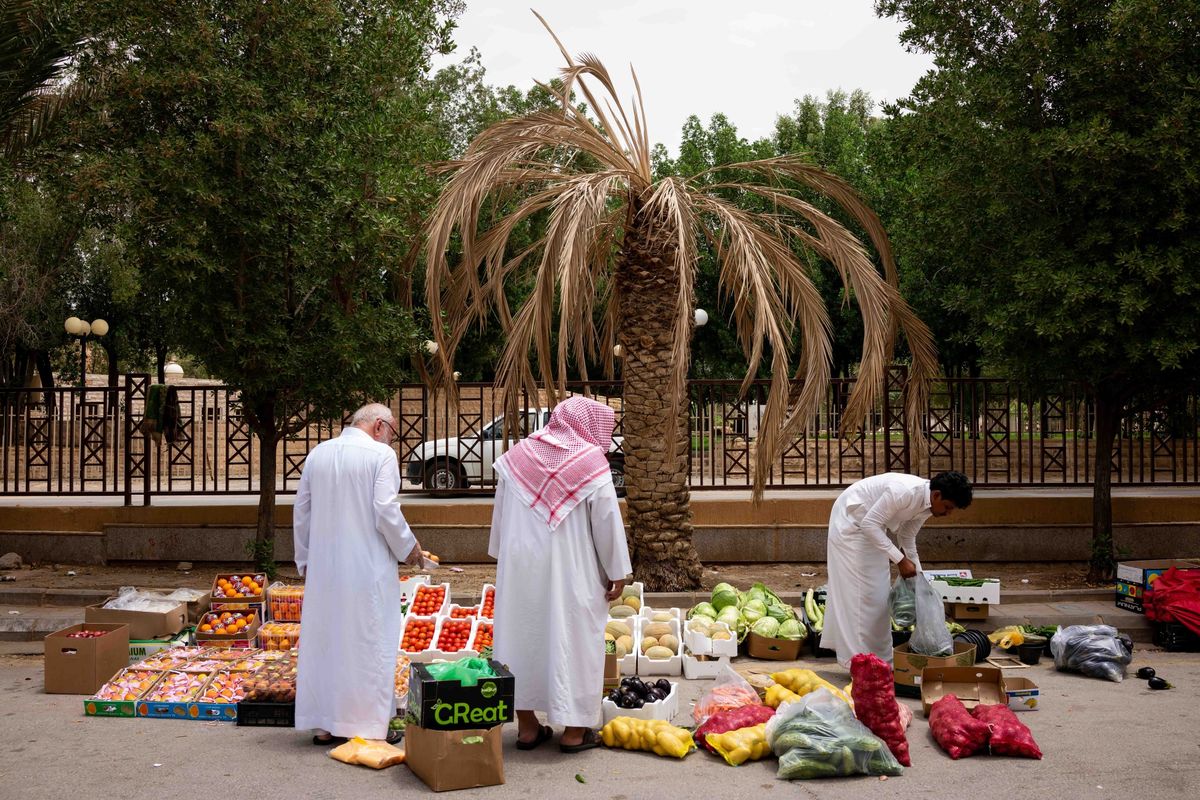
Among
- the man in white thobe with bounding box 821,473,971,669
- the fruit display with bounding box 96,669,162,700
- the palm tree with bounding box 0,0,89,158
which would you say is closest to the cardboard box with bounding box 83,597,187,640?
the fruit display with bounding box 96,669,162,700

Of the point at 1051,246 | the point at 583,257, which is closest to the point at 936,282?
the point at 1051,246

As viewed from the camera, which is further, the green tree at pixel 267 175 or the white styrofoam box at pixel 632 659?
the green tree at pixel 267 175

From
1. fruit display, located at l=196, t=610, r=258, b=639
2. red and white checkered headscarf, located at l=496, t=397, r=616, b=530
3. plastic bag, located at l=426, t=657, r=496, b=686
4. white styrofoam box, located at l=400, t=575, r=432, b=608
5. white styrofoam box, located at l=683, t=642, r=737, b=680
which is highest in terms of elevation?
red and white checkered headscarf, located at l=496, t=397, r=616, b=530

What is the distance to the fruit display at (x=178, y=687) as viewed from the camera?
642 cm

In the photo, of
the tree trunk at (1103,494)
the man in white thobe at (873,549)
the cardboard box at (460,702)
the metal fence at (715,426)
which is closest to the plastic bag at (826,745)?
the cardboard box at (460,702)

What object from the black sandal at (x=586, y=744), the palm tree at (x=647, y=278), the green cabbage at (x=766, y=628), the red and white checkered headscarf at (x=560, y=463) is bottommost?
the black sandal at (x=586, y=744)

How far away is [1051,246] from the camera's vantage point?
32.6 ft

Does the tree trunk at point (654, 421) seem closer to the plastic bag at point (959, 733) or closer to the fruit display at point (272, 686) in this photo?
the fruit display at point (272, 686)

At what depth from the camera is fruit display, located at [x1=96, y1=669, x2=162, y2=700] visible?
21.2 ft

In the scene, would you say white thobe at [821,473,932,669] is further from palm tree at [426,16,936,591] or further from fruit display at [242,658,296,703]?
fruit display at [242,658,296,703]

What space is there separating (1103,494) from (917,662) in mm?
4816

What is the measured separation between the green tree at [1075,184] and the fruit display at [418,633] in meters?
6.04

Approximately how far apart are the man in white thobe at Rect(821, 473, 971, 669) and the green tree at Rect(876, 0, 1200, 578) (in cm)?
318

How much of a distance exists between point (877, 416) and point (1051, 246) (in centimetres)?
326
